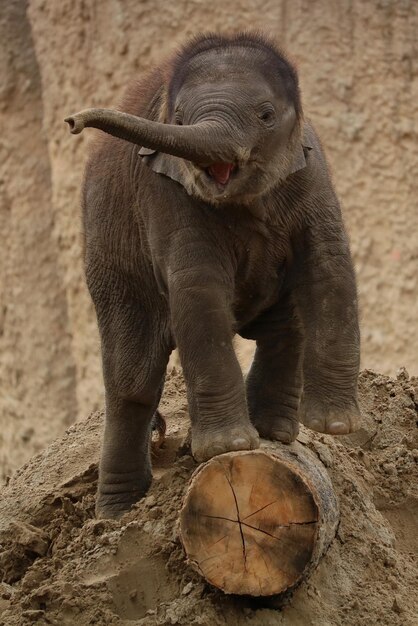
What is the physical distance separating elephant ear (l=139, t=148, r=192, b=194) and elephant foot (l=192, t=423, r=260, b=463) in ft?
2.92

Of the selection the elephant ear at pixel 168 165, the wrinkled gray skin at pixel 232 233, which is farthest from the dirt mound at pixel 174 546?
the elephant ear at pixel 168 165

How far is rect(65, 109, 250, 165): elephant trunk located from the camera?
4348mm

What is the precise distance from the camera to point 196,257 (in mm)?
5012

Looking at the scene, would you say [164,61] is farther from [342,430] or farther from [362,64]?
[362,64]

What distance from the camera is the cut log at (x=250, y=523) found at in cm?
479

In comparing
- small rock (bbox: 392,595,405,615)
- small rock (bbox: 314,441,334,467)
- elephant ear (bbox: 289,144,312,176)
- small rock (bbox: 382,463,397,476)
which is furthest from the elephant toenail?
small rock (bbox: 382,463,397,476)

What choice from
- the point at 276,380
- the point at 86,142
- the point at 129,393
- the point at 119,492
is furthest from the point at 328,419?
the point at 86,142

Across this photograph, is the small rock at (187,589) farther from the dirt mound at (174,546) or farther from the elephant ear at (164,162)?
the elephant ear at (164,162)

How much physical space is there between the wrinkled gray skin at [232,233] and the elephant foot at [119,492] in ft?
2.19

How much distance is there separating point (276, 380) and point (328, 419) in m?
0.68

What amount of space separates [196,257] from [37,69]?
8.58m

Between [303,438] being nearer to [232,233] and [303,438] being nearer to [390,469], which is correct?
[390,469]

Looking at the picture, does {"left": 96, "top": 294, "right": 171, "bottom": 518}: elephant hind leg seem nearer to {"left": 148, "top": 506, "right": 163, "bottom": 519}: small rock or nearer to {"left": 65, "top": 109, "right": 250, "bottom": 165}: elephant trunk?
{"left": 148, "top": 506, "right": 163, "bottom": 519}: small rock

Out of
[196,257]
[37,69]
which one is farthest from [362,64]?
[196,257]
